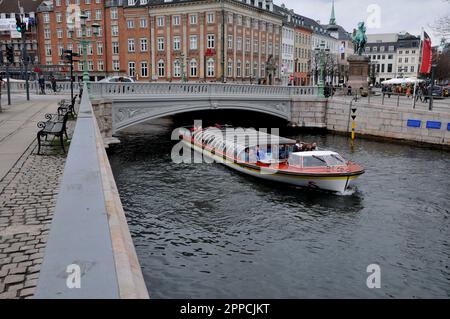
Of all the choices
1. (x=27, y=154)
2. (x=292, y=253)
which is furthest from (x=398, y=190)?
(x=27, y=154)

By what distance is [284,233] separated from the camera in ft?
51.0

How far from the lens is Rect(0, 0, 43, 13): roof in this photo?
308ft

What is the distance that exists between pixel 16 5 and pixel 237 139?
85680mm

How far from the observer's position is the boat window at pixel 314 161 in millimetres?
22312

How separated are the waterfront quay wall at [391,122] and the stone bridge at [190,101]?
1.65 metres

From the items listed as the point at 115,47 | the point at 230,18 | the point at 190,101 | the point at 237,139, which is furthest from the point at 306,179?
the point at 115,47

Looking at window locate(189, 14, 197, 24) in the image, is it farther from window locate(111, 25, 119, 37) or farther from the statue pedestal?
the statue pedestal

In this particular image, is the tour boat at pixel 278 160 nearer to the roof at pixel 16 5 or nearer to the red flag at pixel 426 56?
the red flag at pixel 426 56

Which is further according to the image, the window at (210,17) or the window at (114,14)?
the window at (114,14)

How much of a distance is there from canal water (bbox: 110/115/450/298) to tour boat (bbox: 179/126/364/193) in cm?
57

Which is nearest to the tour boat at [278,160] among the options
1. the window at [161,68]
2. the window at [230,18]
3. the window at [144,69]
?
the window at [230,18]

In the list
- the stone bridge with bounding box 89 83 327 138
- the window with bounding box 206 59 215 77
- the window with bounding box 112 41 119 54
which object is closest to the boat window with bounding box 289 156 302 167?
the stone bridge with bounding box 89 83 327 138

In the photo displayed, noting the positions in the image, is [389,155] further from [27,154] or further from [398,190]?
[27,154]

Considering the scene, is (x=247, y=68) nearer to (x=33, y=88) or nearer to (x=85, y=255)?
(x=33, y=88)
